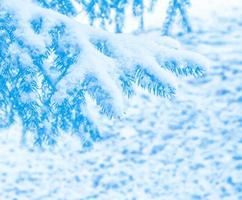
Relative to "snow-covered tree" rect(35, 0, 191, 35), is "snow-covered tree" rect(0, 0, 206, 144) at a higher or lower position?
lower

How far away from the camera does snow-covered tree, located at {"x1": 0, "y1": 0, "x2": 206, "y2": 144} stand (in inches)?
65.3

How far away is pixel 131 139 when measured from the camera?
661cm

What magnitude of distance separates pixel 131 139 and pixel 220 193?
6.14ft

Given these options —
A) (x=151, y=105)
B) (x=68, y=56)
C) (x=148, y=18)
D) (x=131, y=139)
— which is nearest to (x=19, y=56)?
(x=68, y=56)

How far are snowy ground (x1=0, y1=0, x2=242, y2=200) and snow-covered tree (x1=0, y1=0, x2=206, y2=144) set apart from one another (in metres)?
3.79

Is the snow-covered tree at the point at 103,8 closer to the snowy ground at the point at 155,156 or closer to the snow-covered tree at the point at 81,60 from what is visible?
the snow-covered tree at the point at 81,60

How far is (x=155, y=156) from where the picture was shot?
6.18 m

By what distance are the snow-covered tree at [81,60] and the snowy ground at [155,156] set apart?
3.79m

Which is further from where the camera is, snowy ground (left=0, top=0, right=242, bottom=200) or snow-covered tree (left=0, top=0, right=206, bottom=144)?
snowy ground (left=0, top=0, right=242, bottom=200)

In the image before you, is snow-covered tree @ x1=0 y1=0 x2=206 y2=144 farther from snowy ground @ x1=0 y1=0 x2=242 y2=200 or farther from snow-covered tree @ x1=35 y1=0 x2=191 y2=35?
snowy ground @ x1=0 y1=0 x2=242 y2=200

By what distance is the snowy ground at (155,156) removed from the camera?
5590 millimetres

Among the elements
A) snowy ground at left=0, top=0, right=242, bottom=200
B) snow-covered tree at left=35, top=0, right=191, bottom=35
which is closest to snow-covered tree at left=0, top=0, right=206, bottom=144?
snow-covered tree at left=35, top=0, right=191, bottom=35

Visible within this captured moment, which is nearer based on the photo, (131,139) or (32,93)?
(32,93)

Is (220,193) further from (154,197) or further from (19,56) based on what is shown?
(19,56)
